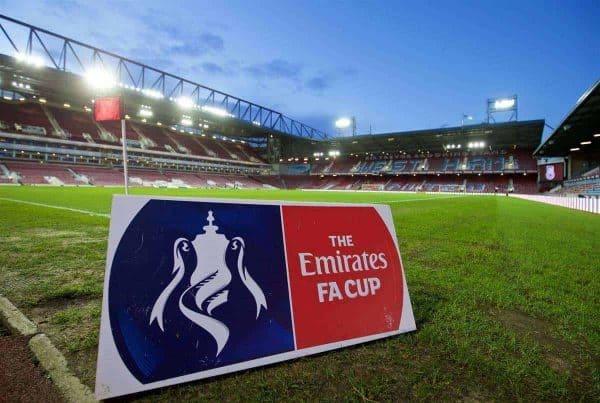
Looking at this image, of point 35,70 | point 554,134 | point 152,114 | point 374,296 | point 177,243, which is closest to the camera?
point 177,243

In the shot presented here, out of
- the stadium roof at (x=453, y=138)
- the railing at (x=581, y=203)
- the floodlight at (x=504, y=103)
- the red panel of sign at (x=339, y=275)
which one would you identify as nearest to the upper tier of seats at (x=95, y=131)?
the stadium roof at (x=453, y=138)

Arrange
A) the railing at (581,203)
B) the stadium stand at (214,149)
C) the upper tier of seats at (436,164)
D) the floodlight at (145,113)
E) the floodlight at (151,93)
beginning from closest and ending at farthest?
the railing at (581,203) < the stadium stand at (214,149) < the floodlight at (151,93) < the floodlight at (145,113) < the upper tier of seats at (436,164)

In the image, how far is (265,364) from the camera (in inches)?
73.0

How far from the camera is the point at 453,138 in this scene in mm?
59156

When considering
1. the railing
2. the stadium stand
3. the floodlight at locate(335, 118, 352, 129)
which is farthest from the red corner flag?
the floodlight at locate(335, 118, 352, 129)

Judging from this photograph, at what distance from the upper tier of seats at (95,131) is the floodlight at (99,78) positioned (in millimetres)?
13842

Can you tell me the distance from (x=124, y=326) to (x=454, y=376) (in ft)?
6.38

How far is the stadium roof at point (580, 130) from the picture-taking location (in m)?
21.6

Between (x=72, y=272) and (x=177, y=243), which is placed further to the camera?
(x=72, y=272)

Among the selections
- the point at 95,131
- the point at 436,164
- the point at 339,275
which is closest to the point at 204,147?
the point at 95,131

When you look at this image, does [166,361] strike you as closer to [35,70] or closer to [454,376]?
[454,376]

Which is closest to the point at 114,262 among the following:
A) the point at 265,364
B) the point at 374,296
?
the point at 265,364

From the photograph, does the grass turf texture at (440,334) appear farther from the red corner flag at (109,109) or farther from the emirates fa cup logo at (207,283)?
the red corner flag at (109,109)

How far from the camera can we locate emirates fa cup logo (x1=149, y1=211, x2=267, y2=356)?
174 centimetres
